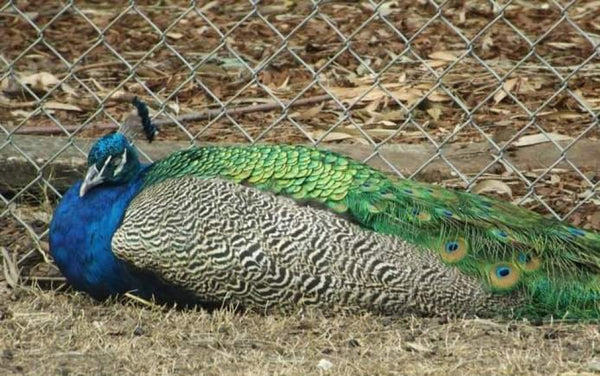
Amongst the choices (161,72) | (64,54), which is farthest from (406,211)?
(64,54)

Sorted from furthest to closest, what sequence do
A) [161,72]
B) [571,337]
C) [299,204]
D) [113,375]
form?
1. [161,72]
2. [299,204]
3. [571,337]
4. [113,375]

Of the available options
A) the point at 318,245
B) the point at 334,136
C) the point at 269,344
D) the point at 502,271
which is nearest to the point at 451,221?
the point at 502,271

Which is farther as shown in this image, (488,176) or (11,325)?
(488,176)

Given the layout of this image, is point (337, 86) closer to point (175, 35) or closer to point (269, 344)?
point (175, 35)

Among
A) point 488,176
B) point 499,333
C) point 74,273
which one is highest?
point 74,273

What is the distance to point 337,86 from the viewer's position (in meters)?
6.55

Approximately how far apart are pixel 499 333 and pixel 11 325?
1516 mm

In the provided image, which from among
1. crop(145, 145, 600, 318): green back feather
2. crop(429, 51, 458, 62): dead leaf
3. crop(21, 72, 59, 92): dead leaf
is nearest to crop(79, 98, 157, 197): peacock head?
crop(145, 145, 600, 318): green back feather

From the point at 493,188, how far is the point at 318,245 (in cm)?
118

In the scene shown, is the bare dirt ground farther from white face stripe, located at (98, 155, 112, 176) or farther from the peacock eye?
white face stripe, located at (98, 155, 112, 176)

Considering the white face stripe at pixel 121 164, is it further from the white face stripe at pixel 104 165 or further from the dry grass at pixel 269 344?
the dry grass at pixel 269 344

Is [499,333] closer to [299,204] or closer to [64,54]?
[299,204]

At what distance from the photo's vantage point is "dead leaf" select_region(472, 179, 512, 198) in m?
5.54

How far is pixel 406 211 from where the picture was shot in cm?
474
